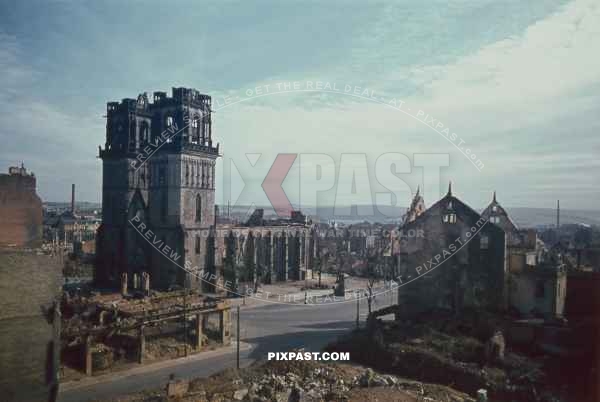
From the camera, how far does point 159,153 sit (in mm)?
35812

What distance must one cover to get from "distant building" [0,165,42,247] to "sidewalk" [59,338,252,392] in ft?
22.4

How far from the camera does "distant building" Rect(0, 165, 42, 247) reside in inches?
550

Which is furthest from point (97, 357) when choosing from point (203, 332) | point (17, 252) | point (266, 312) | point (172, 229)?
point (172, 229)

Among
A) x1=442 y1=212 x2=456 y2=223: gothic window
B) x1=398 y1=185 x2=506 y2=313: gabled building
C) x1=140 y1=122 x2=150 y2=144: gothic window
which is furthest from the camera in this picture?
x1=140 y1=122 x2=150 y2=144: gothic window

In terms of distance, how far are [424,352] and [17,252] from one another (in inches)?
594

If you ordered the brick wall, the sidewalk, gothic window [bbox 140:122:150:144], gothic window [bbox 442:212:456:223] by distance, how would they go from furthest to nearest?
gothic window [bbox 140:122:150:144] → gothic window [bbox 442:212:456:223] → the sidewalk → the brick wall

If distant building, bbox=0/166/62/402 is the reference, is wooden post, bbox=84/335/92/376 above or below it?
below

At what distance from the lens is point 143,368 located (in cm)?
1997

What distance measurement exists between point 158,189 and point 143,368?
18.2 m

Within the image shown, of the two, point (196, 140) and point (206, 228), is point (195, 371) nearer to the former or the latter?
point (206, 228)

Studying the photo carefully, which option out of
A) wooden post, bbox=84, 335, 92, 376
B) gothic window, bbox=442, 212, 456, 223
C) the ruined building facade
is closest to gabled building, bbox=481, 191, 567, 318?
gothic window, bbox=442, 212, 456, 223

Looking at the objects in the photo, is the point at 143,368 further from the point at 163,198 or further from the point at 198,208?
the point at 163,198

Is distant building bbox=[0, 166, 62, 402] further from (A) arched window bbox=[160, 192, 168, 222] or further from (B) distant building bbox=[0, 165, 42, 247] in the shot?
(A) arched window bbox=[160, 192, 168, 222]

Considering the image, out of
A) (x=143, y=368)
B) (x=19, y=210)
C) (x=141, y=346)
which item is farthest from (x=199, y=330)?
(x=19, y=210)
